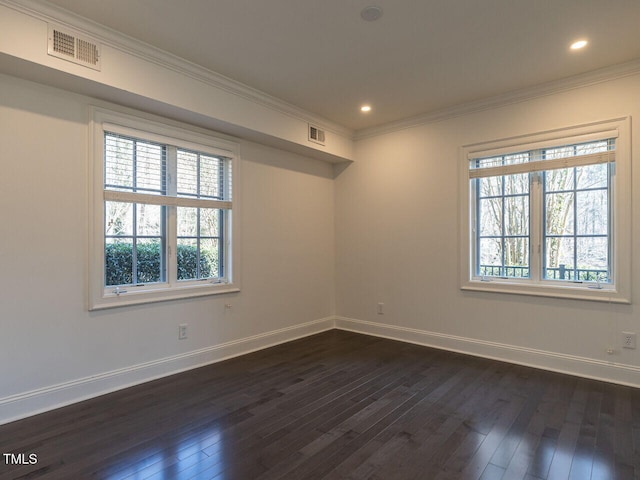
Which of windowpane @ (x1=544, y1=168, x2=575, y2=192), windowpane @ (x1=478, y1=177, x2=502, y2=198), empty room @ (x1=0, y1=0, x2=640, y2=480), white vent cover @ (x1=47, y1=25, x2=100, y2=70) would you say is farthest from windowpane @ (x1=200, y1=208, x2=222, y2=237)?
windowpane @ (x1=544, y1=168, x2=575, y2=192)

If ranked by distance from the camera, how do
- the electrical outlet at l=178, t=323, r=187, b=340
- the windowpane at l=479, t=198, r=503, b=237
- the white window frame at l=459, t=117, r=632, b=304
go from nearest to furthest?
1. the white window frame at l=459, t=117, r=632, b=304
2. the electrical outlet at l=178, t=323, r=187, b=340
3. the windowpane at l=479, t=198, r=503, b=237

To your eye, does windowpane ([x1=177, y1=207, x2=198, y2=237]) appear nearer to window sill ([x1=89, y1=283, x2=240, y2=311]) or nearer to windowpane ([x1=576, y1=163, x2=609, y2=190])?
window sill ([x1=89, y1=283, x2=240, y2=311])

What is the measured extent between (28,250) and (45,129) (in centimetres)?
93

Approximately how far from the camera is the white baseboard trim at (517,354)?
129 inches

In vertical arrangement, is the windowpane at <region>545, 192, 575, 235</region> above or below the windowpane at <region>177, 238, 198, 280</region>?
above

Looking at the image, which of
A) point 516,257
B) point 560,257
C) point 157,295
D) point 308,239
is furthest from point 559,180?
point 157,295

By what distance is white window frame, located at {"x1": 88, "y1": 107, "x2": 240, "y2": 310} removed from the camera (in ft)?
Result: 9.81

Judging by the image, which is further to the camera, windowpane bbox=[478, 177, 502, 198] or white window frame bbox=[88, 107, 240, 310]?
windowpane bbox=[478, 177, 502, 198]

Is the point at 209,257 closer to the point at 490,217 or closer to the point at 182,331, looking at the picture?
the point at 182,331

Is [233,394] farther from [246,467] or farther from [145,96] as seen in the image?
[145,96]

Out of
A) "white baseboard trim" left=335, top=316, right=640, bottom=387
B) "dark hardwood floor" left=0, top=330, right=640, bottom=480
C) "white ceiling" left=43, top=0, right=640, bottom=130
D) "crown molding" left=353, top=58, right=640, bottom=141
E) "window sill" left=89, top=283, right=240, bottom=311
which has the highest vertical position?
"white ceiling" left=43, top=0, right=640, bottom=130

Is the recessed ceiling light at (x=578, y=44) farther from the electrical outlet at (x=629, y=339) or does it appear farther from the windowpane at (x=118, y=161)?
the windowpane at (x=118, y=161)

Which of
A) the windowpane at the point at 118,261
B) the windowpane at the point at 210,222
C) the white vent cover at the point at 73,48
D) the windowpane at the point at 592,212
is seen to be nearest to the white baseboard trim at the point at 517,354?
the windowpane at the point at 592,212

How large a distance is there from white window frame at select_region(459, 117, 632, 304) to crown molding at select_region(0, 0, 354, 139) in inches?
85.8
